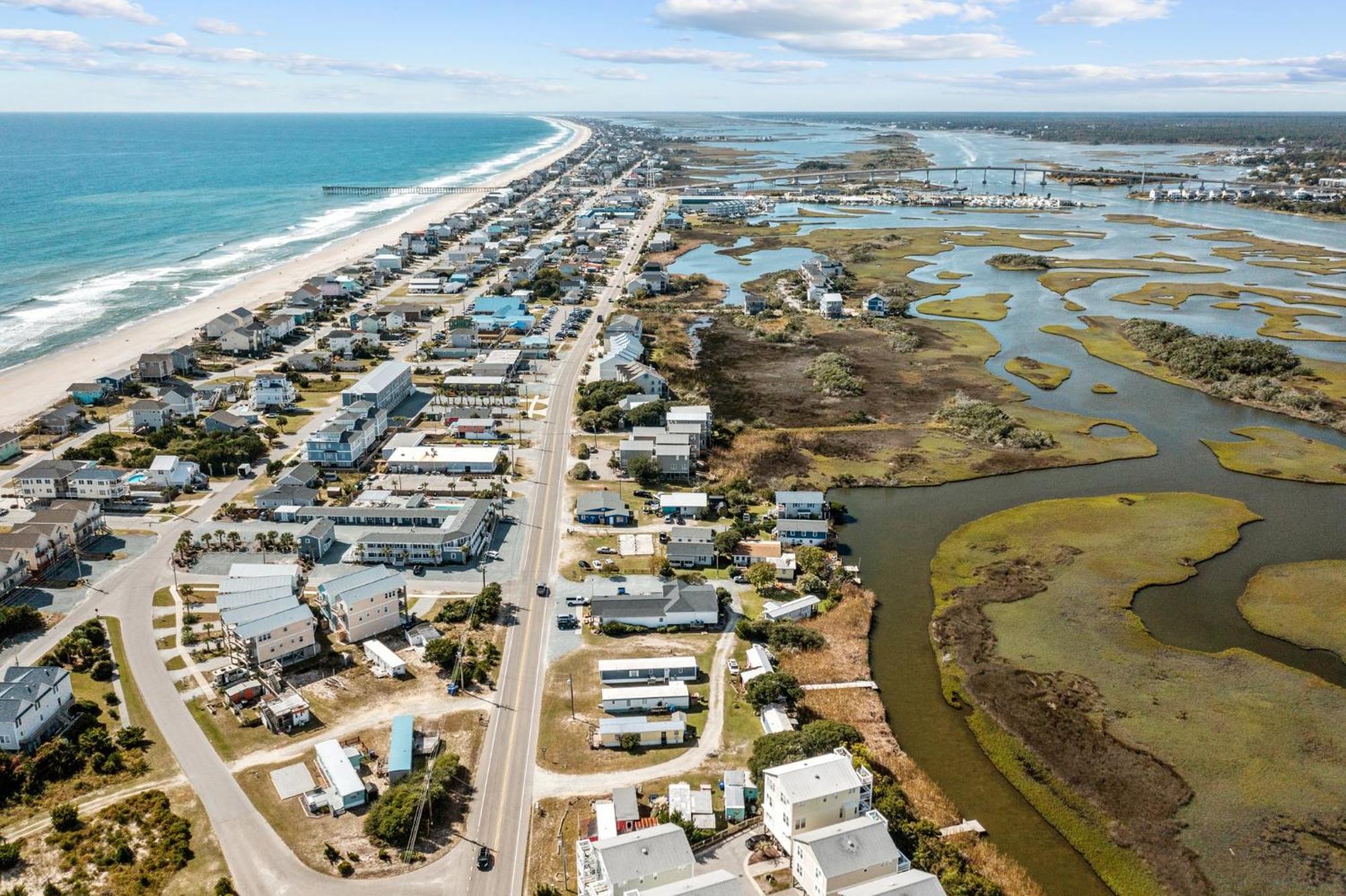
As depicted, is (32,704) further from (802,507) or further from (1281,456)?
(1281,456)

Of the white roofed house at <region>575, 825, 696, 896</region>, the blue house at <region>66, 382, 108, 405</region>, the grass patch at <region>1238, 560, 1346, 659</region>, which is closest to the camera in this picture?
the white roofed house at <region>575, 825, 696, 896</region>

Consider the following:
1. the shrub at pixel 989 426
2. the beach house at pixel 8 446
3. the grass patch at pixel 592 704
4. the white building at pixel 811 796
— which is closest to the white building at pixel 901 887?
the white building at pixel 811 796

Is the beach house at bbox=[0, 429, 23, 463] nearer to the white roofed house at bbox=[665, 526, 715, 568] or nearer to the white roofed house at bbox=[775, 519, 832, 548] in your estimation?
the white roofed house at bbox=[665, 526, 715, 568]

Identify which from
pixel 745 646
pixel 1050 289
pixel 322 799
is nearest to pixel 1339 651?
pixel 745 646

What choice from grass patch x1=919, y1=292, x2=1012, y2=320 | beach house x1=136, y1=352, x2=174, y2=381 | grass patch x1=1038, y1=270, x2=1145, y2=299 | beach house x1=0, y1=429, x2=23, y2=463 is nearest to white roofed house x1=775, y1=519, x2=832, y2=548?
beach house x1=0, y1=429, x2=23, y2=463

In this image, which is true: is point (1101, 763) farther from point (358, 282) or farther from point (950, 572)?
point (358, 282)

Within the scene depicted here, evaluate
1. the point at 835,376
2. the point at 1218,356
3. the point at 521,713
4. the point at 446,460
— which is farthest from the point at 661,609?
the point at 1218,356

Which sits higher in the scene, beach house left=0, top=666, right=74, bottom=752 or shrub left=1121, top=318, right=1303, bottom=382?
shrub left=1121, top=318, right=1303, bottom=382
